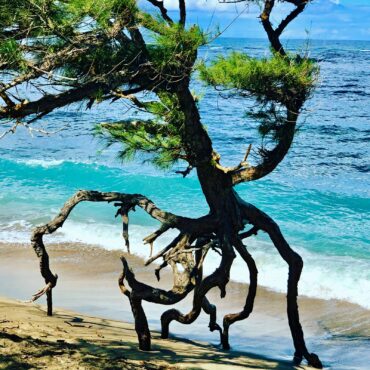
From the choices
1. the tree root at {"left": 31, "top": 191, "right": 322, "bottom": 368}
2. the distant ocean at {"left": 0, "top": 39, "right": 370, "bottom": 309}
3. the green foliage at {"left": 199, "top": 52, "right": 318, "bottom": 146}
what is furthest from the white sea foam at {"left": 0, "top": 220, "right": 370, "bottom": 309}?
the green foliage at {"left": 199, "top": 52, "right": 318, "bottom": 146}

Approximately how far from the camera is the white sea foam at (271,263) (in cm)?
1188

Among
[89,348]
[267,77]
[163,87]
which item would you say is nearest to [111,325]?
[89,348]

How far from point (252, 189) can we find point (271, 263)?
7.34 m

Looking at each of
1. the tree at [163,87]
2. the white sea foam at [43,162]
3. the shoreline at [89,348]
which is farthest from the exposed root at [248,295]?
the white sea foam at [43,162]

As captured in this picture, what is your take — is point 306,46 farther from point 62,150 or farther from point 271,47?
point 62,150

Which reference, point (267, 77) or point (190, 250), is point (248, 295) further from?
point (267, 77)

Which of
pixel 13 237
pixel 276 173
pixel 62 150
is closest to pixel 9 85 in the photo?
pixel 13 237

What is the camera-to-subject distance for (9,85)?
5.25 meters

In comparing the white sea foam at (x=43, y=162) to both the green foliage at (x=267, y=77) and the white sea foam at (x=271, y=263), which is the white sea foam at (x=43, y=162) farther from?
the green foliage at (x=267, y=77)

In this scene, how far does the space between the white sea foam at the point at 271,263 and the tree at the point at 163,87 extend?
3.96 m

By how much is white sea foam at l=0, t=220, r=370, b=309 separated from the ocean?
20 mm

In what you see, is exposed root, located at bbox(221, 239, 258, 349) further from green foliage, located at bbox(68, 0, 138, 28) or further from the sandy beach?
green foliage, located at bbox(68, 0, 138, 28)

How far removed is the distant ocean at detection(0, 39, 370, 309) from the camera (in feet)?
42.7

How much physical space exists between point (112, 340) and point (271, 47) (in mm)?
3461
